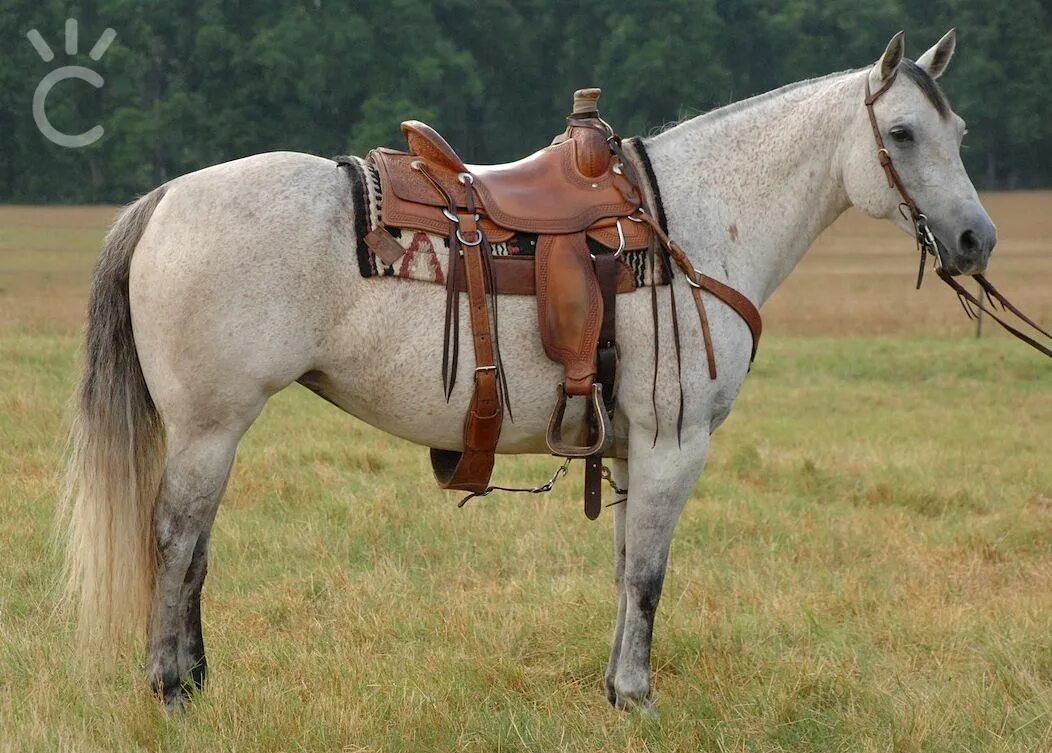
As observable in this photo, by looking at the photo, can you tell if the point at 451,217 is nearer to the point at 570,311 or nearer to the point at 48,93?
the point at 570,311

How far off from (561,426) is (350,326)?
2.57ft

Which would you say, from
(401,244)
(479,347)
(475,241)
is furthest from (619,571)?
(401,244)

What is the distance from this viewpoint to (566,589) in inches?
209

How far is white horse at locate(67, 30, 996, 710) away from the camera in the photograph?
3627 millimetres

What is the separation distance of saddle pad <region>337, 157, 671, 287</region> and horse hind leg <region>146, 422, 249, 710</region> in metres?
0.70

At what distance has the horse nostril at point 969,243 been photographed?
12.7 feet

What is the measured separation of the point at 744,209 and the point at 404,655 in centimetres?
211

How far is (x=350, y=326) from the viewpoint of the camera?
3703 millimetres

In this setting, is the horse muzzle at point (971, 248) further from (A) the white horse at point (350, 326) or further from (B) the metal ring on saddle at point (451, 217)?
(B) the metal ring on saddle at point (451, 217)

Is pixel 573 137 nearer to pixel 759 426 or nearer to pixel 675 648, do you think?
pixel 675 648

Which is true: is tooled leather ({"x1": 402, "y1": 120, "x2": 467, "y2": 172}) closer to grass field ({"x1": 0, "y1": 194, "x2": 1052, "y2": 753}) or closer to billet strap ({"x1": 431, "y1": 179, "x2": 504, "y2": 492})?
billet strap ({"x1": 431, "y1": 179, "x2": 504, "y2": 492})

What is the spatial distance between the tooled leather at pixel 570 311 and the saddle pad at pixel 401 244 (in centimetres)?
10

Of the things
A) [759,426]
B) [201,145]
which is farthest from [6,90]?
[759,426]

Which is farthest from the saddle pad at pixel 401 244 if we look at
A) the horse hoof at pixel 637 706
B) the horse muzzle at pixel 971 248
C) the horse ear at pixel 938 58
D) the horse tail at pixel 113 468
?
the horse hoof at pixel 637 706
